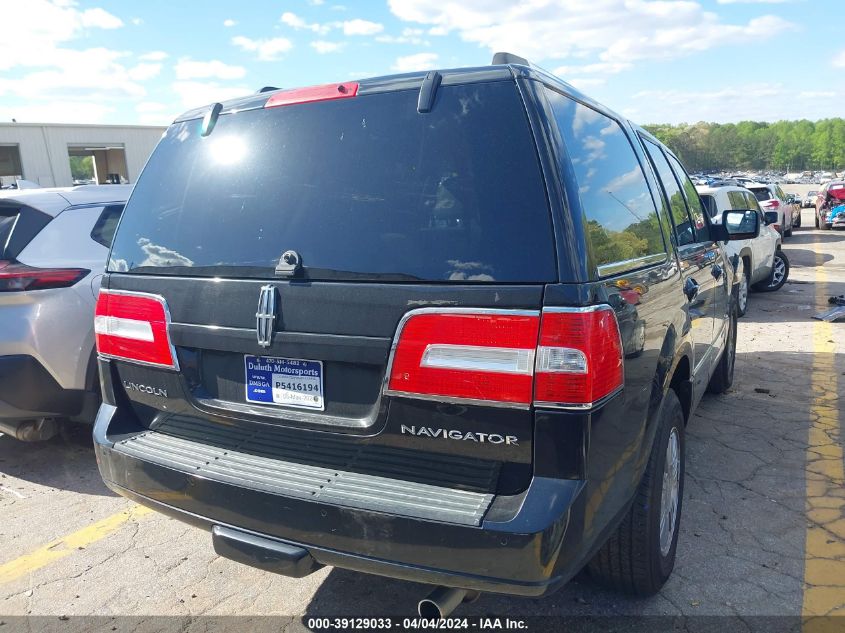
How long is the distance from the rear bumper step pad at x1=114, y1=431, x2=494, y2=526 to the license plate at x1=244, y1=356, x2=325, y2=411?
21 cm

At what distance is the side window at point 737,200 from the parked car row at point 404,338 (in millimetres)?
8095

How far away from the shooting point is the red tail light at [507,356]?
2000mm

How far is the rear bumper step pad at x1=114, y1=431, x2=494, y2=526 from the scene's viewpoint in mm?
2076

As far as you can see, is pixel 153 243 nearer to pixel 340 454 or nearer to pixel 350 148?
pixel 350 148

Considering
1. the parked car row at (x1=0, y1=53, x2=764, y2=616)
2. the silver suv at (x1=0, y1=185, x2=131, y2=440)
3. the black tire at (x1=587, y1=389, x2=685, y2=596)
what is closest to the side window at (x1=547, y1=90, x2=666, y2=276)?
the parked car row at (x1=0, y1=53, x2=764, y2=616)

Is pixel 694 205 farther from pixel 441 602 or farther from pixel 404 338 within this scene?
pixel 441 602

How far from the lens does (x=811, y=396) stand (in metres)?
5.76

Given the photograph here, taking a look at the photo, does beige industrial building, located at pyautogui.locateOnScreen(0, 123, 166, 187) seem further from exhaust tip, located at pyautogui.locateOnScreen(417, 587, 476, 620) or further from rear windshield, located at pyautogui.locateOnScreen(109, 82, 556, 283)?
exhaust tip, located at pyautogui.locateOnScreen(417, 587, 476, 620)

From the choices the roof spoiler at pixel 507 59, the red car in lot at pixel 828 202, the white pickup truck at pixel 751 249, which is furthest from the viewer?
the red car in lot at pixel 828 202

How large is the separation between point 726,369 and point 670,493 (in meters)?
2.97

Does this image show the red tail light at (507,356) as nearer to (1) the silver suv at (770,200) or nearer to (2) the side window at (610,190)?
(2) the side window at (610,190)

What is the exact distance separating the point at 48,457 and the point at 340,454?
348 centimetres

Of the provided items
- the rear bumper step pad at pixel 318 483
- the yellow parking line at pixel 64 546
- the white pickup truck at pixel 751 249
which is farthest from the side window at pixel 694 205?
the white pickup truck at pixel 751 249

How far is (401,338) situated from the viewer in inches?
84.5
